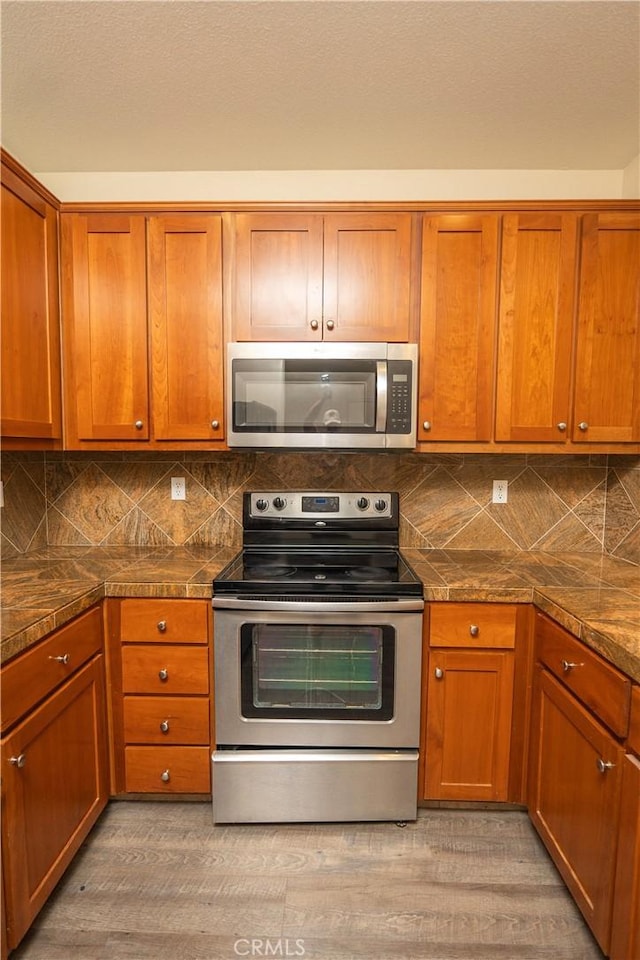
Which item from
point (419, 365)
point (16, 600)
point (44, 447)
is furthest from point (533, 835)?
point (44, 447)

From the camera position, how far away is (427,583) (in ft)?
5.90

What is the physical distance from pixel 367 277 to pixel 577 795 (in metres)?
1.92

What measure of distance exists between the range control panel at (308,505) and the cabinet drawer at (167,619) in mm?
568

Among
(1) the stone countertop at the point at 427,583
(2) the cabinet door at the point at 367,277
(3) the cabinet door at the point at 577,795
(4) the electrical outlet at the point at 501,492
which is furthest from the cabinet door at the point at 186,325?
(3) the cabinet door at the point at 577,795

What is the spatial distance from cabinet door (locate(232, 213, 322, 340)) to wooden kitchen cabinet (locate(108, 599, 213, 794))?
3.73 feet

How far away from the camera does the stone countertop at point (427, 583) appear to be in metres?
1.36

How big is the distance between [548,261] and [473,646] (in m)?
1.55

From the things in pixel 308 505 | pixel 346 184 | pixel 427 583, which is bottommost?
pixel 427 583

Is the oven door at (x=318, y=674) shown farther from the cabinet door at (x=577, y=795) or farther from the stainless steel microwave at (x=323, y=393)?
the stainless steel microwave at (x=323, y=393)

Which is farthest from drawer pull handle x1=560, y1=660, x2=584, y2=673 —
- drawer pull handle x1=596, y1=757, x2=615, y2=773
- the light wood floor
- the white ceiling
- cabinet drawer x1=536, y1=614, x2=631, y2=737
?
the white ceiling

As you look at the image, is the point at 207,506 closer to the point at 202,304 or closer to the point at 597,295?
the point at 202,304

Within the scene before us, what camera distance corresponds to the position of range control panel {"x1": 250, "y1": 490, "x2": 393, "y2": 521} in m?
2.22

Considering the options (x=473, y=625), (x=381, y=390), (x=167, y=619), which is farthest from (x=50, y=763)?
(x=381, y=390)

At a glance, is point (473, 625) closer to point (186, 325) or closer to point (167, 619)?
point (167, 619)
